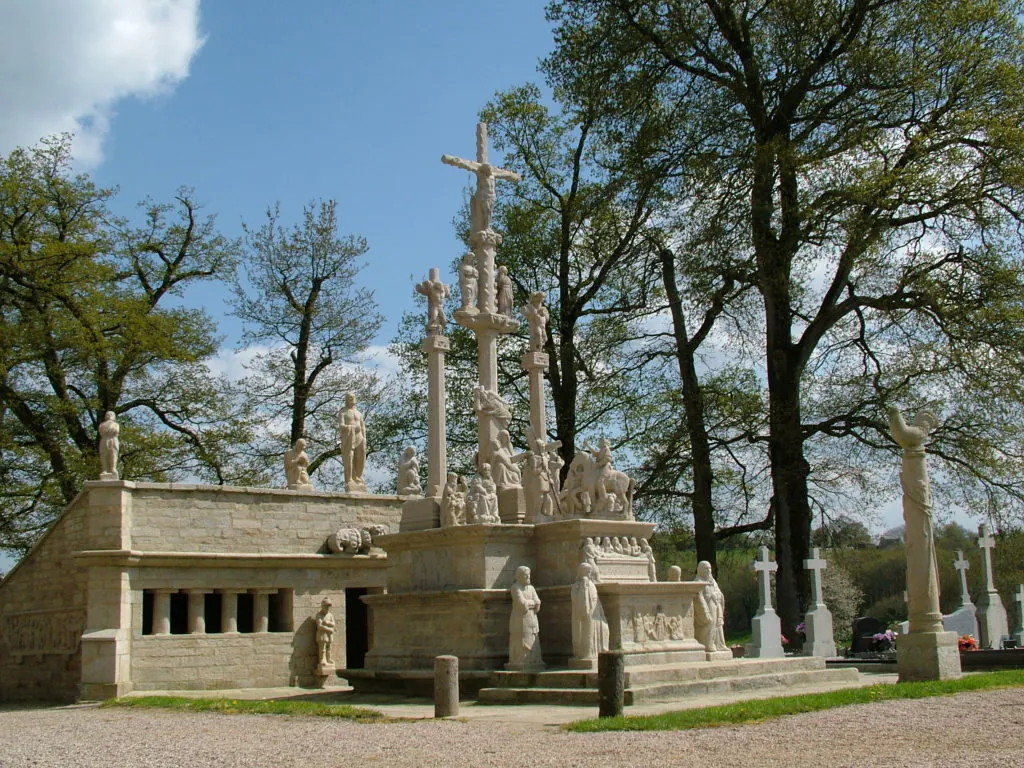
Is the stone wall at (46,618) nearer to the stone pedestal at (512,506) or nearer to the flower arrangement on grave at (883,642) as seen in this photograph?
the stone pedestal at (512,506)

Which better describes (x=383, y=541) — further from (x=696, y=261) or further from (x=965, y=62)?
(x=965, y=62)

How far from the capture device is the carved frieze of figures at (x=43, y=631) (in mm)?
19031

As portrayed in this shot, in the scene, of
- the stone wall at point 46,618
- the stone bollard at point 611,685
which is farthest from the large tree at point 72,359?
the stone bollard at point 611,685

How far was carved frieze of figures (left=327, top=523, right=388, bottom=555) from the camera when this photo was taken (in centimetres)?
2098

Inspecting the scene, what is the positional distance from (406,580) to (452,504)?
4.43 feet

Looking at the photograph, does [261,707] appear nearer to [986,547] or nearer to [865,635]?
[865,635]

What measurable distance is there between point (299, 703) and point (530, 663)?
113 inches

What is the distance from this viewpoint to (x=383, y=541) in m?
16.8

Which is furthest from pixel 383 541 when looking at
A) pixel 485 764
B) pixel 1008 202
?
pixel 1008 202

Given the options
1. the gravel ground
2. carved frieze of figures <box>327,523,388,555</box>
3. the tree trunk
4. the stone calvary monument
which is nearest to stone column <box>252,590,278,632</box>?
the stone calvary monument

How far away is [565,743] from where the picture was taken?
930cm

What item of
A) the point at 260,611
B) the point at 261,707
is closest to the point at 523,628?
the point at 261,707

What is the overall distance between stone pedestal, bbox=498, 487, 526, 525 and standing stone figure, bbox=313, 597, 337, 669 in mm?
5668

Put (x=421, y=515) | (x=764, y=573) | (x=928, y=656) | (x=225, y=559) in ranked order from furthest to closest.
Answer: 1. (x=764, y=573)
2. (x=225, y=559)
3. (x=421, y=515)
4. (x=928, y=656)
